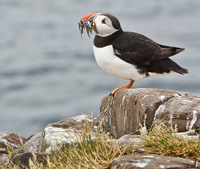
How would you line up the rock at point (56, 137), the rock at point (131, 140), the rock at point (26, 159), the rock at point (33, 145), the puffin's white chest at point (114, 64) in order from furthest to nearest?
the rock at point (33, 145) < the puffin's white chest at point (114, 64) < the rock at point (56, 137) < the rock at point (26, 159) < the rock at point (131, 140)

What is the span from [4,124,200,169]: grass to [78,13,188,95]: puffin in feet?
6.51

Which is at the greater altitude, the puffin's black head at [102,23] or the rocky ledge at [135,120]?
the puffin's black head at [102,23]

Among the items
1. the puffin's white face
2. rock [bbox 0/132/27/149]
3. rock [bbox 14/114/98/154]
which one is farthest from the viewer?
rock [bbox 0/132/27/149]

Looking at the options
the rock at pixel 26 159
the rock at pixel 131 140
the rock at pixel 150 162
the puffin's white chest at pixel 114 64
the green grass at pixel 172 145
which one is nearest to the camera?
the rock at pixel 150 162

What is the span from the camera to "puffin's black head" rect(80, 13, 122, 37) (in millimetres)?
7195

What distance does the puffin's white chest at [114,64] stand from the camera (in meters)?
7.10

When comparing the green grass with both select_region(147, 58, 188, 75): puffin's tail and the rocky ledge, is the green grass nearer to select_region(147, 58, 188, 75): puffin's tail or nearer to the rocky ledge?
the rocky ledge

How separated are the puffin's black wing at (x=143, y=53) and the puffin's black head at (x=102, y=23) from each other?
22 cm

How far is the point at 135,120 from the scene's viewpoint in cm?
626

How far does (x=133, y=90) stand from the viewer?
6.64 meters

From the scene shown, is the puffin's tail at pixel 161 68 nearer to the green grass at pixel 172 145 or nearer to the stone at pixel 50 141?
the stone at pixel 50 141

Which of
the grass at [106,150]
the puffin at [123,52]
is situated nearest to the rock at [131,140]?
the grass at [106,150]

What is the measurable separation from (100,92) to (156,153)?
59.8 ft

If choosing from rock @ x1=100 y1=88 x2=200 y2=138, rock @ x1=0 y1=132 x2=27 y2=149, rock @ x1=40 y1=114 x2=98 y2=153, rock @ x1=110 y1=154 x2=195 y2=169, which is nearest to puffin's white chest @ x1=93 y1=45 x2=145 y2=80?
rock @ x1=100 y1=88 x2=200 y2=138
